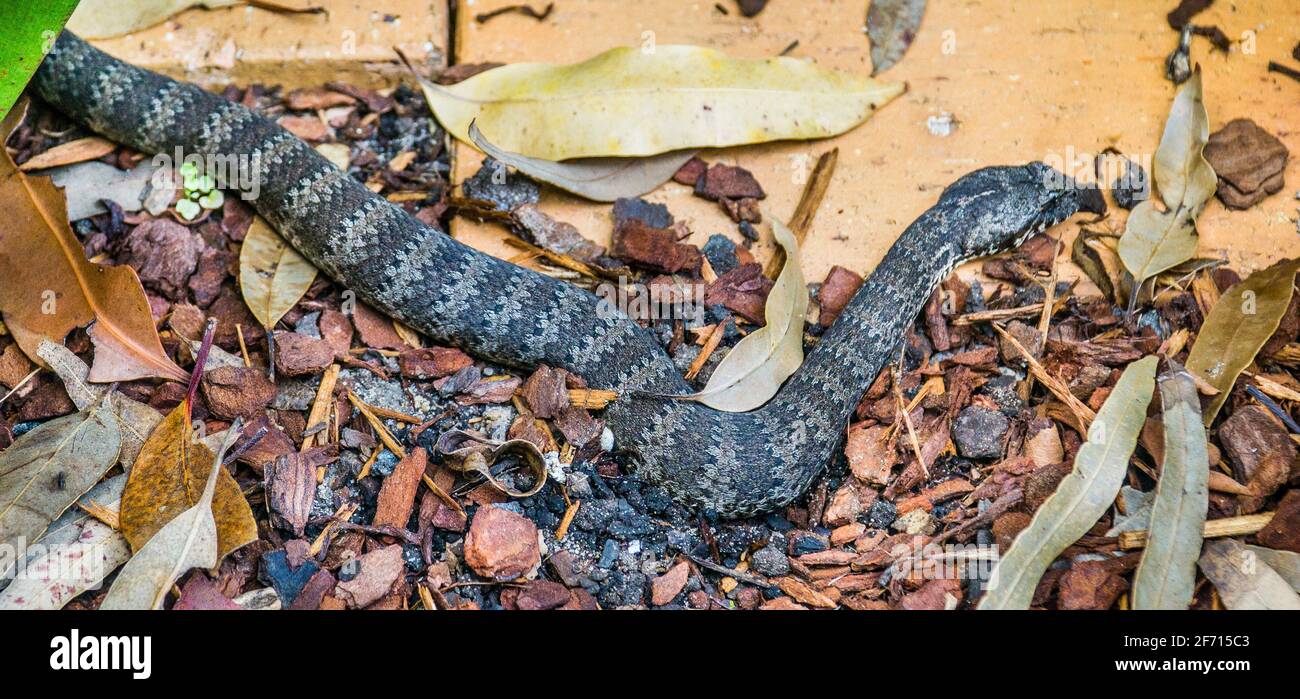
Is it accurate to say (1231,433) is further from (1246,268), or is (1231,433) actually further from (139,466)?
(139,466)

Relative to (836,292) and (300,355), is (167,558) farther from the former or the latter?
(836,292)

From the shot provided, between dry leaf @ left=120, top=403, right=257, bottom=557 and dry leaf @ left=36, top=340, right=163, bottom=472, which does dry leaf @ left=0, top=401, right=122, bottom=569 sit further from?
dry leaf @ left=120, top=403, right=257, bottom=557

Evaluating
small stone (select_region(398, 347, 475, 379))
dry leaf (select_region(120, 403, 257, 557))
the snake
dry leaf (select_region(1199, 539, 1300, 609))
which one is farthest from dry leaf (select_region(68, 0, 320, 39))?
dry leaf (select_region(1199, 539, 1300, 609))

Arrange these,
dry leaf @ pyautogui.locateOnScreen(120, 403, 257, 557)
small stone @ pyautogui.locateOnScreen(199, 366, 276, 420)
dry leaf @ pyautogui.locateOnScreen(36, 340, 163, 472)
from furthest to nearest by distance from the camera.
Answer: small stone @ pyautogui.locateOnScreen(199, 366, 276, 420)
dry leaf @ pyautogui.locateOnScreen(36, 340, 163, 472)
dry leaf @ pyautogui.locateOnScreen(120, 403, 257, 557)

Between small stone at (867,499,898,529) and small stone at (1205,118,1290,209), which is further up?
small stone at (1205,118,1290,209)

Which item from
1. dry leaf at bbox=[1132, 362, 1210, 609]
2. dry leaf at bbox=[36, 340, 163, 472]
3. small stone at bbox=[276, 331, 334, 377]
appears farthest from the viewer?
small stone at bbox=[276, 331, 334, 377]

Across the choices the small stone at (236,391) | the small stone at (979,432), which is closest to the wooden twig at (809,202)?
the small stone at (979,432)
